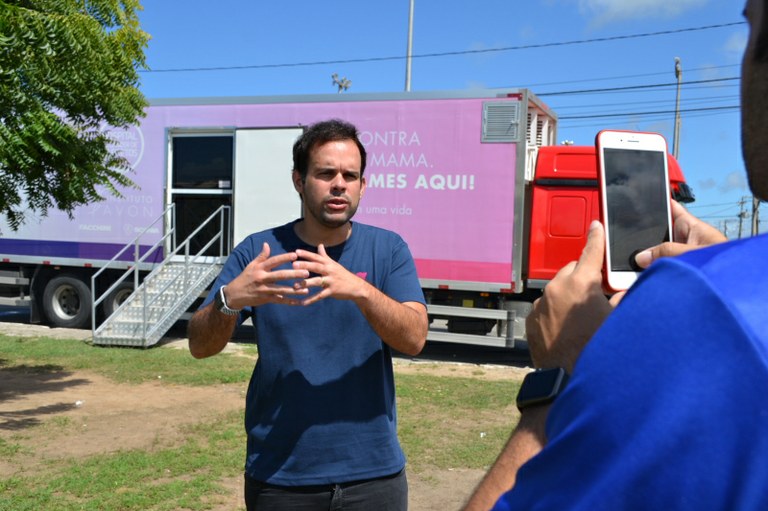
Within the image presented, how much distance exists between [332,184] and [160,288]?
9.96 m

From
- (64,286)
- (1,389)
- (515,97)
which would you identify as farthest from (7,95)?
(64,286)

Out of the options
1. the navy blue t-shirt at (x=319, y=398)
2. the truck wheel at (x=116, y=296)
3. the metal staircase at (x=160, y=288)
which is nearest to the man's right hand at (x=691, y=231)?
the navy blue t-shirt at (x=319, y=398)

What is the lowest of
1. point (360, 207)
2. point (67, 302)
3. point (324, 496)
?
point (67, 302)

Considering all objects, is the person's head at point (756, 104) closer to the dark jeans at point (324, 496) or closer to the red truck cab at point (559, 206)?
the dark jeans at point (324, 496)

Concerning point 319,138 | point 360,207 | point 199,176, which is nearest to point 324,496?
point 319,138

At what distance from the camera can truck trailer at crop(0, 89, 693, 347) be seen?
1023cm

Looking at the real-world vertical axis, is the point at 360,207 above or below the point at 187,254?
above

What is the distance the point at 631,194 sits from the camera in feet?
5.06

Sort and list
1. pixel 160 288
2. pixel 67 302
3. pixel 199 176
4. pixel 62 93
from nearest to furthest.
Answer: pixel 62 93
pixel 160 288
pixel 199 176
pixel 67 302

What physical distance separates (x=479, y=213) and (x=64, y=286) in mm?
8089

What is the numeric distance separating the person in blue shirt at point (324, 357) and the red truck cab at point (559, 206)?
7895mm

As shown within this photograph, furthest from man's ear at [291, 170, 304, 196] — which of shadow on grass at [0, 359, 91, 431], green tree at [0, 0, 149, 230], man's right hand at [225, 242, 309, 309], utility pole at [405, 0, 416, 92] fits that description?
utility pole at [405, 0, 416, 92]

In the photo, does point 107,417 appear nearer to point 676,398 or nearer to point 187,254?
point 187,254

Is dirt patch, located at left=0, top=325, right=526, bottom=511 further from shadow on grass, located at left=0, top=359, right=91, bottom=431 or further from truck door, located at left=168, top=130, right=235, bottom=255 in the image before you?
truck door, located at left=168, top=130, right=235, bottom=255
